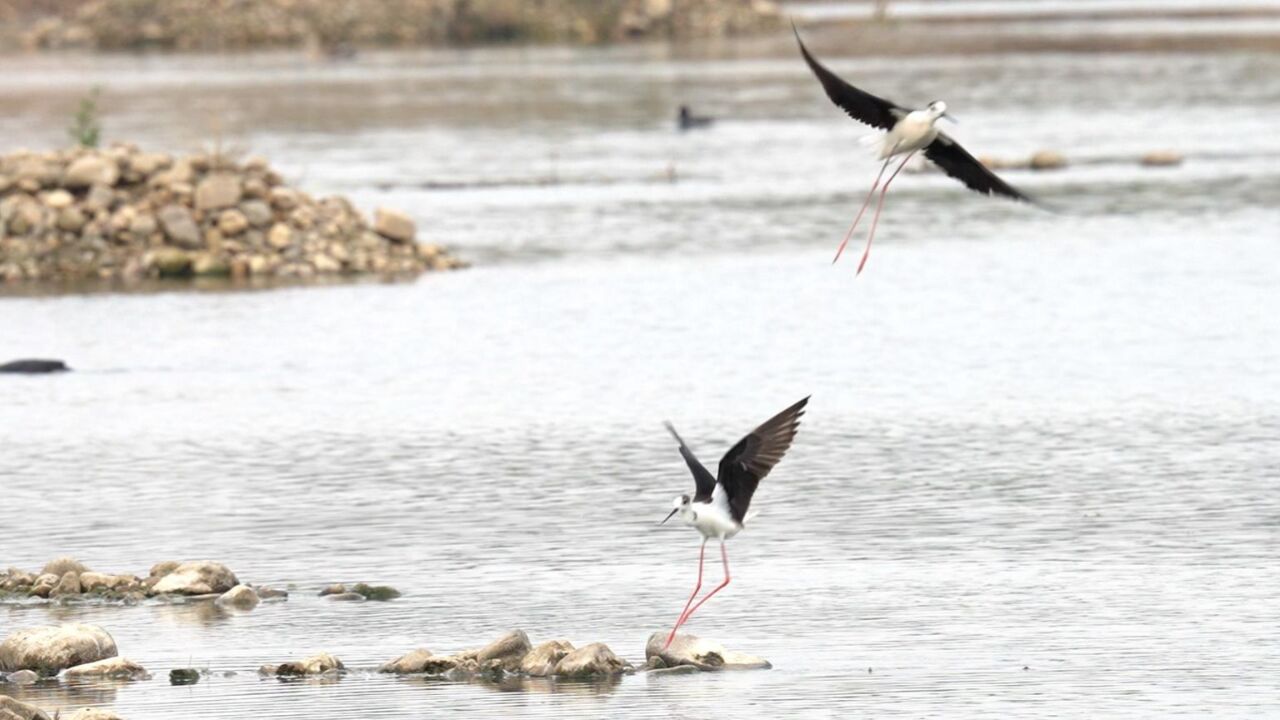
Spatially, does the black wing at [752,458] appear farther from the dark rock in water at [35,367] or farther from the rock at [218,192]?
the rock at [218,192]

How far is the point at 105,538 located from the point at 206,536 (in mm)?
731

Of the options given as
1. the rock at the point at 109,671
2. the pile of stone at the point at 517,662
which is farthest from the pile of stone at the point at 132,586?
the pile of stone at the point at 517,662

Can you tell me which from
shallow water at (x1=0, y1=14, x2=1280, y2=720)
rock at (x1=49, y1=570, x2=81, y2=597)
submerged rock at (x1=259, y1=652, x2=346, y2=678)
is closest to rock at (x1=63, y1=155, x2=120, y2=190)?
shallow water at (x1=0, y1=14, x2=1280, y2=720)

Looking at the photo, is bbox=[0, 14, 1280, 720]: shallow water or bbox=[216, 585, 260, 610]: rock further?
bbox=[216, 585, 260, 610]: rock

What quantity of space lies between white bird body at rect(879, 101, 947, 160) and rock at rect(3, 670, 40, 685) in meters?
5.44

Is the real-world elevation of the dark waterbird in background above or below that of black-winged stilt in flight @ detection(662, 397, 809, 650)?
below

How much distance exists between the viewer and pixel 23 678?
13.5 m

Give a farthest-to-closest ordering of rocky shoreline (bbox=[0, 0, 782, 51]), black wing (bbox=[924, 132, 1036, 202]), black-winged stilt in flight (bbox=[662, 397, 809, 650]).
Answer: rocky shoreline (bbox=[0, 0, 782, 51]) < black wing (bbox=[924, 132, 1036, 202]) < black-winged stilt in flight (bbox=[662, 397, 809, 650])

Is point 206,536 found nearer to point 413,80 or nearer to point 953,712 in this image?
point 953,712

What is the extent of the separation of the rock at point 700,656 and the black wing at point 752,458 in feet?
2.91

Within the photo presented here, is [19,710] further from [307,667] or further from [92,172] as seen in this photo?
[92,172]

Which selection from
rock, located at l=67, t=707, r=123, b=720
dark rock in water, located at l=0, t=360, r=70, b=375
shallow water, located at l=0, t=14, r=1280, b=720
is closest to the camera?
rock, located at l=67, t=707, r=123, b=720

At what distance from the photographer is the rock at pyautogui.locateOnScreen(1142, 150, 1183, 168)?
44688mm

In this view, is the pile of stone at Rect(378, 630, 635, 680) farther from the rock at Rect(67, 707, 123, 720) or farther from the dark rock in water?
the dark rock in water
